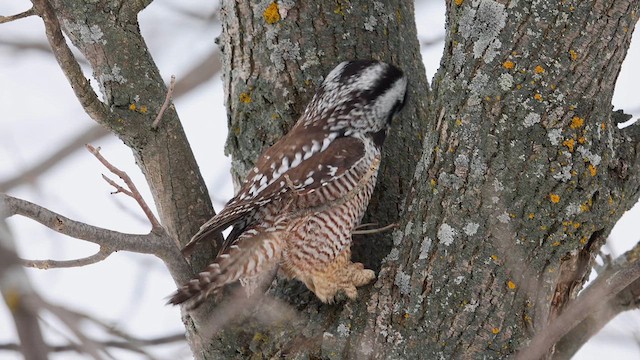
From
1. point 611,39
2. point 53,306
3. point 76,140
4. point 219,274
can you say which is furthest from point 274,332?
point 76,140

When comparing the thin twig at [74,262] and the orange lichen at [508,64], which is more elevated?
the orange lichen at [508,64]

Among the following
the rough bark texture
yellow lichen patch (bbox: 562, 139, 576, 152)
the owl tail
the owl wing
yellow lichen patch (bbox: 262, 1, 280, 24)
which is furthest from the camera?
yellow lichen patch (bbox: 262, 1, 280, 24)

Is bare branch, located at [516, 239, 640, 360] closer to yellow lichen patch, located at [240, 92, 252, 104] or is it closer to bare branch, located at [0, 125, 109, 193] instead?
yellow lichen patch, located at [240, 92, 252, 104]

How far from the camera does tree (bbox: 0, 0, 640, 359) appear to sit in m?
2.74

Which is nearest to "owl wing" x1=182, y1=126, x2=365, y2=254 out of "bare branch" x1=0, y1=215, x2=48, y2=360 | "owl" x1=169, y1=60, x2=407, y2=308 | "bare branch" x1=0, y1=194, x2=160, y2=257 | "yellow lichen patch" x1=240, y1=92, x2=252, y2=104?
"owl" x1=169, y1=60, x2=407, y2=308

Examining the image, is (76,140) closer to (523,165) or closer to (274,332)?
(274,332)

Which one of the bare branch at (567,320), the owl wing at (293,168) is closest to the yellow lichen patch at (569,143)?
the bare branch at (567,320)

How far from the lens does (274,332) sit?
3234 millimetres

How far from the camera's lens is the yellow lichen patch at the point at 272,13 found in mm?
3734

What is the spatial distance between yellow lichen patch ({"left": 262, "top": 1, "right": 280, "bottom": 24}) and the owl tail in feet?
3.38

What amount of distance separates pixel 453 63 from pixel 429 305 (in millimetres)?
869

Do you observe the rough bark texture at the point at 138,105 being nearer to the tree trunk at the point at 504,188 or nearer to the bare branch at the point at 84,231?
the bare branch at the point at 84,231

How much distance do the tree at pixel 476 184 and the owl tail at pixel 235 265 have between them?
151 mm

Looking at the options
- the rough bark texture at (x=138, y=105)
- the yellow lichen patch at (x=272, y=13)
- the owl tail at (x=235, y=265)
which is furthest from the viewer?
the yellow lichen patch at (x=272, y=13)
